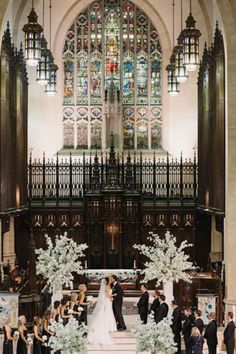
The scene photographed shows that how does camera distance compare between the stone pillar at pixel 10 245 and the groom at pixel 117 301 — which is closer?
the groom at pixel 117 301

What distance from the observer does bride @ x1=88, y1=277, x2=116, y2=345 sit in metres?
21.1

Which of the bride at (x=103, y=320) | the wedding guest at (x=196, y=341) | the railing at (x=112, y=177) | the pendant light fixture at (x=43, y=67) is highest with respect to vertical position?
the pendant light fixture at (x=43, y=67)

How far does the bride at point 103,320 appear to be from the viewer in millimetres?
21094

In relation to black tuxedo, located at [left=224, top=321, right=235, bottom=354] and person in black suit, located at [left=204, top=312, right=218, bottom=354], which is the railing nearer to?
person in black suit, located at [left=204, top=312, right=218, bottom=354]

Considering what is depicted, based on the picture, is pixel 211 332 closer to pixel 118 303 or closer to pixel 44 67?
pixel 118 303

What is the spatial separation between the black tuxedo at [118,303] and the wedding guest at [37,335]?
4.31m

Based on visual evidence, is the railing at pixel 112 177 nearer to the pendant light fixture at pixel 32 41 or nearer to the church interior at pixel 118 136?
the church interior at pixel 118 136

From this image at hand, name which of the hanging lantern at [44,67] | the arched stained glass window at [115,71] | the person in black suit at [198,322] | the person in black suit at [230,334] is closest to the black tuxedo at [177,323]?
the person in black suit at [198,322]

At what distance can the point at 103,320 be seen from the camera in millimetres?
21547

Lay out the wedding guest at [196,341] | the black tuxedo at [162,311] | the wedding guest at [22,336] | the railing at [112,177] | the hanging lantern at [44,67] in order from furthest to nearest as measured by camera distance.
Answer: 1. the railing at [112,177]
2. the hanging lantern at [44,67]
3. the black tuxedo at [162,311]
4. the wedding guest at [22,336]
5. the wedding guest at [196,341]

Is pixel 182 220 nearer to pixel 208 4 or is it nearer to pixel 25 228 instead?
pixel 25 228

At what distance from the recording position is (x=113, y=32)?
3531 centimetres

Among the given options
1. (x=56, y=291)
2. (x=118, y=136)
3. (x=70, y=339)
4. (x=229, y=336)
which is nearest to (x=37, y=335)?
(x=70, y=339)

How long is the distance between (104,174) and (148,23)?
7236mm
